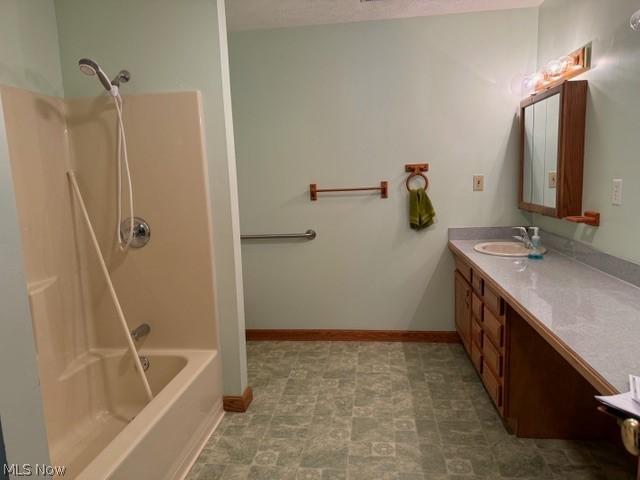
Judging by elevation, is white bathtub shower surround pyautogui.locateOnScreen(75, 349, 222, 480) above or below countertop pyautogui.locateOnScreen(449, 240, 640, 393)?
below

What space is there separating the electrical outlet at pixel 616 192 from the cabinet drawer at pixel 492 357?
891mm

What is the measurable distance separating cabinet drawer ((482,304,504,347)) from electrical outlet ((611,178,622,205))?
77 cm

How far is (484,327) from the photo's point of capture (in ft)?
7.55

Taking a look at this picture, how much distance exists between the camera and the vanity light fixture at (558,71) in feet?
7.13

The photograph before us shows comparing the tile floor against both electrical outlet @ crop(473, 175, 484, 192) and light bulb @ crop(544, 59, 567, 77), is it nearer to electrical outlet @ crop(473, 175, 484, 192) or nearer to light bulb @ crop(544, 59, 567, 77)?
electrical outlet @ crop(473, 175, 484, 192)

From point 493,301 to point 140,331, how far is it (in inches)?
72.9

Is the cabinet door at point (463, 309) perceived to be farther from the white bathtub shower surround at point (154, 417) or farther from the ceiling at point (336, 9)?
the ceiling at point (336, 9)

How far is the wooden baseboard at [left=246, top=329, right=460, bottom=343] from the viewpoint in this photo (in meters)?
3.21

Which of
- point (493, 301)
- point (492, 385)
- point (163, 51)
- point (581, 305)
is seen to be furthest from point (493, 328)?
point (163, 51)

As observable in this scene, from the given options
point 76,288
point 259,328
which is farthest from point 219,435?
point 259,328

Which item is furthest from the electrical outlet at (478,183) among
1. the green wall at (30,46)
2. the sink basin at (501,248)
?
the green wall at (30,46)

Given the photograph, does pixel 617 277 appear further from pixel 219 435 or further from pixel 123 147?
pixel 123 147

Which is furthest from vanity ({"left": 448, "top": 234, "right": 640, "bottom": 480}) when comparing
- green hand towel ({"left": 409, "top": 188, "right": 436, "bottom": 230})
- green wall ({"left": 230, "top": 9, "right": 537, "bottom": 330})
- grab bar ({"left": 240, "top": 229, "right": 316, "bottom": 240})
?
grab bar ({"left": 240, "top": 229, "right": 316, "bottom": 240})

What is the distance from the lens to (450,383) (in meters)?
2.56
